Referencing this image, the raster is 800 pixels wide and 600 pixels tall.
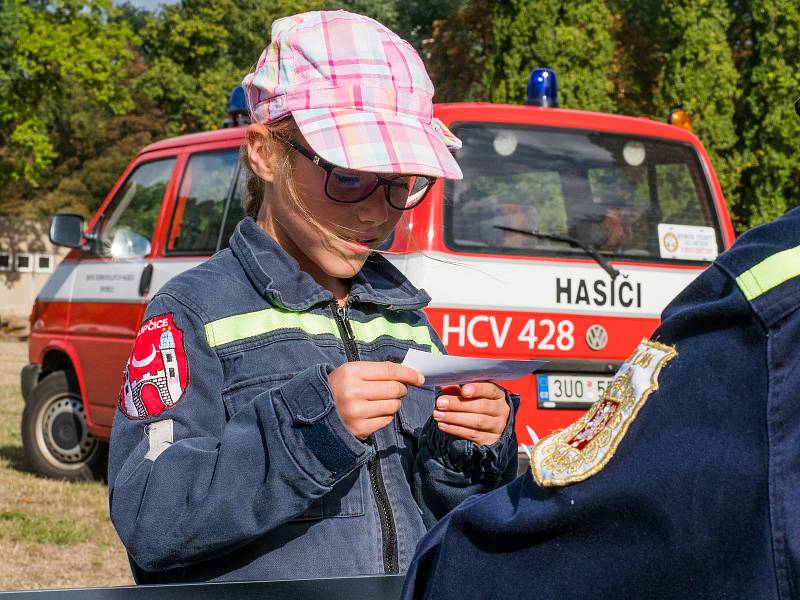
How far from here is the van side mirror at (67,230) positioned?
6219 mm

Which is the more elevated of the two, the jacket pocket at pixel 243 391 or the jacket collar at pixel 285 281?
the jacket collar at pixel 285 281

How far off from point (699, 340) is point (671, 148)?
496 cm

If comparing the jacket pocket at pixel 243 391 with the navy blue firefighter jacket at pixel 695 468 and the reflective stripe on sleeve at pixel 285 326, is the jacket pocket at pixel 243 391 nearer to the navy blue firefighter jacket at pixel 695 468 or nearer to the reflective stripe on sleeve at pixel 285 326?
the reflective stripe on sleeve at pixel 285 326

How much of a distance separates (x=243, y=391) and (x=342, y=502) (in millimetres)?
227

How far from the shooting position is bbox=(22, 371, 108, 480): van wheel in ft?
23.5

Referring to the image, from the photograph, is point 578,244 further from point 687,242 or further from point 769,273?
point 769,273

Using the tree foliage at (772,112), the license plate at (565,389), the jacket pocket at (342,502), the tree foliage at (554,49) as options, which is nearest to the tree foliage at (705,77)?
the tree foliage at (772,112)

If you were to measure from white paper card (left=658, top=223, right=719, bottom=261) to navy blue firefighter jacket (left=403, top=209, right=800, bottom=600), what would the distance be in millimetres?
4563

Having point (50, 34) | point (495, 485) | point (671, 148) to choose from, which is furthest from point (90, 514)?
point (50, 34)

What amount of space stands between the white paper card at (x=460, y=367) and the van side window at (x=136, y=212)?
16.1 ft

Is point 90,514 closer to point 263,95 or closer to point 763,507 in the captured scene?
point 263,95

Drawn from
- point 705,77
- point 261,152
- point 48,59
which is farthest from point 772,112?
point 261,152

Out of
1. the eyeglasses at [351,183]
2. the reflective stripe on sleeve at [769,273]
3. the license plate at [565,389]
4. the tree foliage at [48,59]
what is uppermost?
the tree foliage at [48,59]

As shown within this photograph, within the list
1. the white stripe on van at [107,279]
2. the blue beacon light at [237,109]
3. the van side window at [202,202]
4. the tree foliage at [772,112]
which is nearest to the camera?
the van side window at [202,202]
